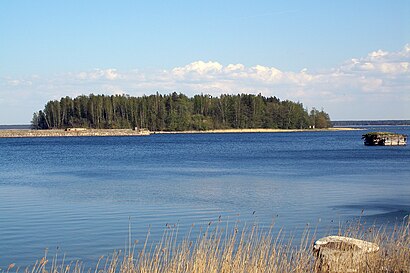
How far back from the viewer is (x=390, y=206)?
26703mm

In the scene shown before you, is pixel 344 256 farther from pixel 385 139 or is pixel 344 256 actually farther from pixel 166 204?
pixel 385 139

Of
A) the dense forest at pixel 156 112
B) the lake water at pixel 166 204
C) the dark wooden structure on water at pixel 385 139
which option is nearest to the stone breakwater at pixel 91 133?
the dense forest at pixel 156 112

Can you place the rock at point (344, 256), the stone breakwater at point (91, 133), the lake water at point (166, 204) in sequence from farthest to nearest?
the stone breakwater at point (91, 133)
the lake water at point (166, 204)
the rock at point (344, 256)

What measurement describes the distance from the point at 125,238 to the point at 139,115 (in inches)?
6605

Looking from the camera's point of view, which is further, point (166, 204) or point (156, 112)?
point (156, 112)

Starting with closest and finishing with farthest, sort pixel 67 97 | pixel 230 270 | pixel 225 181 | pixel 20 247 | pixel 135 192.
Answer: pixel 230 270 → pixel 20 247 → pixel 135 192 → pixel 225 181 → pixel 67 97

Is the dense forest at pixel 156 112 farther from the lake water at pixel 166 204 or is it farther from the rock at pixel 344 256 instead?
the rock at pixel 344 256

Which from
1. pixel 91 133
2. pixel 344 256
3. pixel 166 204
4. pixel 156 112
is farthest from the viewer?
pixel 156 112

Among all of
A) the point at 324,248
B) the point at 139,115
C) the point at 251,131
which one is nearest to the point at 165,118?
the point at 139,115

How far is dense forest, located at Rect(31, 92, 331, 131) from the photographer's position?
180875 millimetres

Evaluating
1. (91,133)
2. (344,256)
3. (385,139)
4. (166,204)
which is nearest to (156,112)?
(91,133)

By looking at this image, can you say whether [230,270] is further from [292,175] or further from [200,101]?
[200,101]

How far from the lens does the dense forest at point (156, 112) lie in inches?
7121

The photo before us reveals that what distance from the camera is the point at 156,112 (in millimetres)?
187250
